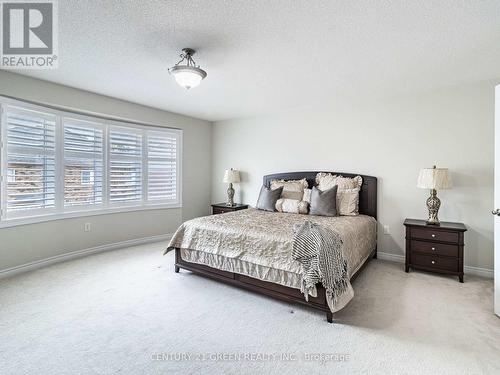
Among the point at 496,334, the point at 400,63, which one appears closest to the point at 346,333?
the point at 496,334

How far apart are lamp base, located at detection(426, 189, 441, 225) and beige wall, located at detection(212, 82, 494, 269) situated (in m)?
0.23

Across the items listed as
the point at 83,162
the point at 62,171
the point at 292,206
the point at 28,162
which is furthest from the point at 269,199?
the point at 28,162

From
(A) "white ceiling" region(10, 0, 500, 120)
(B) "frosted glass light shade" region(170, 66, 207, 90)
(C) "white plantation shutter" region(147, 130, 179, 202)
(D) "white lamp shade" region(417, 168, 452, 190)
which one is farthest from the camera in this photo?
(C) "white plantation shutter" region(147, 130, 179, 202)

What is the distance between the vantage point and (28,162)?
3395mm

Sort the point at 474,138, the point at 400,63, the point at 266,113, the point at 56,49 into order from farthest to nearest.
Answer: the point at 266,113
the point at 474,138
the point at 400,63
the point at 56,49

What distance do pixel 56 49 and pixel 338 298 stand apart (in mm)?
3531

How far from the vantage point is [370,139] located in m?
4.12

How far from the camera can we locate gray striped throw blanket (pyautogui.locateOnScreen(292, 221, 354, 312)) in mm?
2256

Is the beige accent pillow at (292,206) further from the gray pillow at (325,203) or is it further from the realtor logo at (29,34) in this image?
the realtor logo at (29,34)

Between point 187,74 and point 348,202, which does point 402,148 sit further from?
point 187,74

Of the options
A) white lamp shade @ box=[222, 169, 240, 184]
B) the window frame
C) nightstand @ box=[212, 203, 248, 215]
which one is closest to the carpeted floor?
the window frame

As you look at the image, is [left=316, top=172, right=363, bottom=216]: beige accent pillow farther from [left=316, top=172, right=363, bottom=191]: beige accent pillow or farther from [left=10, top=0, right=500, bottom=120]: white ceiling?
[left=10, top=0, right=500, bottom=120]: white ceiling

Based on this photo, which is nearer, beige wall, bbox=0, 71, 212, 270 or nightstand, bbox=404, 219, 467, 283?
nightstand, bbox=404, 219, 467, 283

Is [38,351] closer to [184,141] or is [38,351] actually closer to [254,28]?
[254,28]
